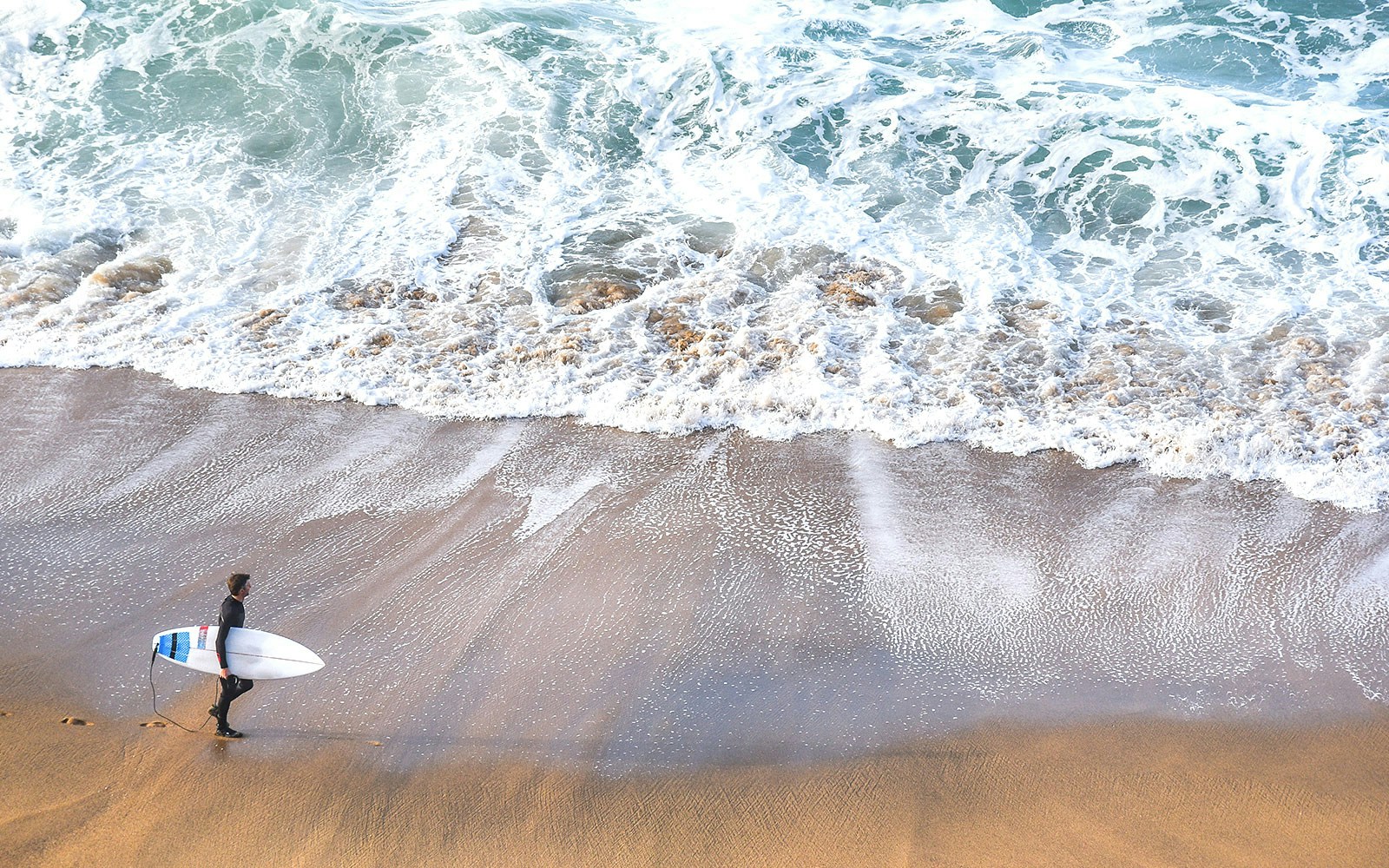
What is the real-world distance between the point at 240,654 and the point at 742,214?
332 inches

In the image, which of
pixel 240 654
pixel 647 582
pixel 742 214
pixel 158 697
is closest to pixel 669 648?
pixel 647 582

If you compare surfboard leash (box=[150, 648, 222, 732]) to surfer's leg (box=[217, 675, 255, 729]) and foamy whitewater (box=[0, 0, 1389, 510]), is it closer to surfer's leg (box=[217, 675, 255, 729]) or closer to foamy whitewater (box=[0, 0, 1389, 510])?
surfer's leg (box=[217, 675, 255, 729])

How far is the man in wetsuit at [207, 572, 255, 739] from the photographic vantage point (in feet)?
17.1

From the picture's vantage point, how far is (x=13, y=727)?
5.38 m

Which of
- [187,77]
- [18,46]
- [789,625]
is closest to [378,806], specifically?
[789,625]

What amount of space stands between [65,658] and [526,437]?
3.68 meters

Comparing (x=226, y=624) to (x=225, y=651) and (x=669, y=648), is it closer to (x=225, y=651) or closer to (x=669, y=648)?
(x=225, y=651)

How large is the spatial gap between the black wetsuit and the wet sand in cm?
24

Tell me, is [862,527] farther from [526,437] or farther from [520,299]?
[520,299]

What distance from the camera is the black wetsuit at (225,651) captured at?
17.1ft

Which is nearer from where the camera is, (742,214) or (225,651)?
(225,651)

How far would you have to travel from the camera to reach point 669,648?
6.16 m

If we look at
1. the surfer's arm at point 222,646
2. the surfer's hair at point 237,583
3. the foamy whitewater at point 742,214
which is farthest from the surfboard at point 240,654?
the foamy whitewater at point 742,214

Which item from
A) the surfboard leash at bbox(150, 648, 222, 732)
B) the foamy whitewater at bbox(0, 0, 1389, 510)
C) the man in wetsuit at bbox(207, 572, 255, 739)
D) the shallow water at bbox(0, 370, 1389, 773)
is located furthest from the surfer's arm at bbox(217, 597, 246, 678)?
the foamy whitewater at bbox(0, 0, 1389, 510)
